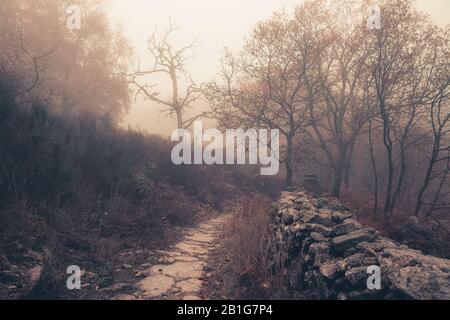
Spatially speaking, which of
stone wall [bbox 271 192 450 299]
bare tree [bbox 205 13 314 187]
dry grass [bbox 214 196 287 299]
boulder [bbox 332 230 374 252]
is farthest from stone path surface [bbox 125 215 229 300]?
bare tree [bbox 205 13 314 187]

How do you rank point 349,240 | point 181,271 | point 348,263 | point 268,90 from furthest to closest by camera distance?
point 268,90
point 181,271
point 349,240
point 348,263

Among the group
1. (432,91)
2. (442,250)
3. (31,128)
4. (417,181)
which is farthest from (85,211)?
(417,181)

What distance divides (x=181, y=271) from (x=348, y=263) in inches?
129

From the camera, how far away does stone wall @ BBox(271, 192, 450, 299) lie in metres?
3.48

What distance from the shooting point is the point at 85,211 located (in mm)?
7617

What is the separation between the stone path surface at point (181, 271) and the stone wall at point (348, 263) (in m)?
1.67

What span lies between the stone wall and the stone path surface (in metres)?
1.67

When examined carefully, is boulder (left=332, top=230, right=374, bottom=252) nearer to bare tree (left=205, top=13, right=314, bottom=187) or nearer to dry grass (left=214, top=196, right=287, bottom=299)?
dry grass (left=214, top=196, right=287, bottom=299)

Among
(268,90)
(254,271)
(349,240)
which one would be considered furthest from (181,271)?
(268,90)

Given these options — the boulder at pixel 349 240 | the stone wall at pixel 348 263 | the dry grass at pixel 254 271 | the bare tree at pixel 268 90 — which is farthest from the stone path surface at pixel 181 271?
the bare tree at pixel 268 90

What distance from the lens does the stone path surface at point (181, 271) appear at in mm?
5094

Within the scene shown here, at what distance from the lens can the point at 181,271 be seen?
6125mm

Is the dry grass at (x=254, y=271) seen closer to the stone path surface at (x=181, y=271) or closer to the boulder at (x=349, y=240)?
the stone path surface at (x=181, y=271)

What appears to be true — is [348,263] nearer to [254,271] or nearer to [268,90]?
[254,271]
